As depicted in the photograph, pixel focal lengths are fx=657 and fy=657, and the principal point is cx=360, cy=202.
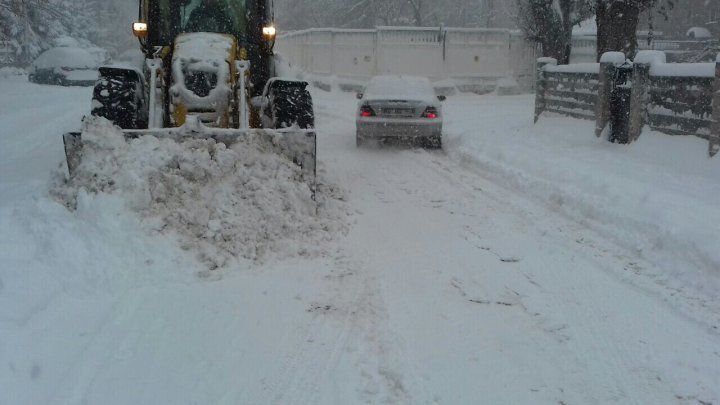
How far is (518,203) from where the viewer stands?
820 cm

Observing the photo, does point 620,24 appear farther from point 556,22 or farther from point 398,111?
point 556,22

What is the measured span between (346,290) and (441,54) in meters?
20.7

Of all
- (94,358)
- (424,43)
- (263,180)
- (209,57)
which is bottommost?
(94,358)

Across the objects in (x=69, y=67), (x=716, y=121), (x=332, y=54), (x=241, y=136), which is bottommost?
(x=241, y=136)

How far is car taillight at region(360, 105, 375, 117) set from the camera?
12734 mm

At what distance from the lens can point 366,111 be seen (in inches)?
503

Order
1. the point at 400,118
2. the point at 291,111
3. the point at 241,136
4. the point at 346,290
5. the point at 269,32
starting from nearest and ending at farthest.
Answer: the point at 346,290
the point at 241,136
the point at 291,111
the point at 269,32
the point at 400,118

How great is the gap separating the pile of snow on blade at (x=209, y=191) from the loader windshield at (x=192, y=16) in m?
2.60

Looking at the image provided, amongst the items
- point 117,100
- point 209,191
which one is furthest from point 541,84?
point 209,191

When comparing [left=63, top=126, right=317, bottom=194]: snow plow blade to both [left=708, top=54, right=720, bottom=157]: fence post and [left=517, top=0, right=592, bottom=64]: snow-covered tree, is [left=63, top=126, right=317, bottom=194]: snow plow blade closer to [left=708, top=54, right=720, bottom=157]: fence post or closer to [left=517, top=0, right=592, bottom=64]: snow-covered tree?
[left=708, top=54, right=720, bottom=157]: fence post

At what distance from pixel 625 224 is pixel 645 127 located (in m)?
4.73

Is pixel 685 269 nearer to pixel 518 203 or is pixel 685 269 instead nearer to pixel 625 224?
pixel 625 224

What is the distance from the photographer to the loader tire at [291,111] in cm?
780

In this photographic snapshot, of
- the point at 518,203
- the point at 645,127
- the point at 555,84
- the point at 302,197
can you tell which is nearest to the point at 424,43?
the point at 555,84
